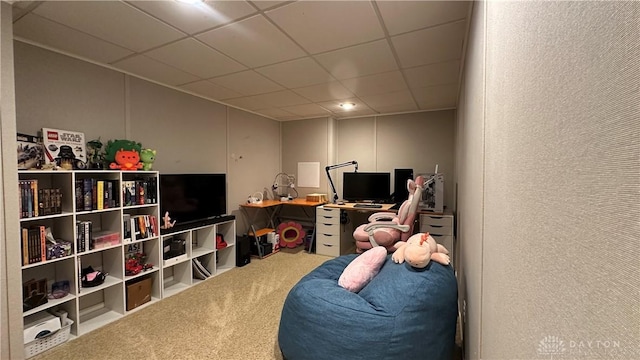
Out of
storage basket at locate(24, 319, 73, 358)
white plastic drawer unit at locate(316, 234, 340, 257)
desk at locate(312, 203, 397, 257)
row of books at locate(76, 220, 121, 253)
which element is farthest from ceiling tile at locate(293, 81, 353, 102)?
storage basket at locate(24, 319, 73, 358)

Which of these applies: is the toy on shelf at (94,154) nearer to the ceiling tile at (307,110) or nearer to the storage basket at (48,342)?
the storage basket at (48,342)

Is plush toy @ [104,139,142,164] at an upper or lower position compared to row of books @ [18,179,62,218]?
upper

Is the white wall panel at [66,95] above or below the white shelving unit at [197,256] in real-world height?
above

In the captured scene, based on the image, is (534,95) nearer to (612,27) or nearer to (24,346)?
(612,27)

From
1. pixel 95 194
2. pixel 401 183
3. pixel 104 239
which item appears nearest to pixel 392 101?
pixel 401 183

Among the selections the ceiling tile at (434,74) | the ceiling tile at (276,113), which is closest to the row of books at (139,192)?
the ceiling tile at (276,113)

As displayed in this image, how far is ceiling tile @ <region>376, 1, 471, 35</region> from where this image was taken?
5.59ft

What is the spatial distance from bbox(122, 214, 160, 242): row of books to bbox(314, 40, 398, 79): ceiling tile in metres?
2.34

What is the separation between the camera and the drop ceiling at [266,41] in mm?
1763

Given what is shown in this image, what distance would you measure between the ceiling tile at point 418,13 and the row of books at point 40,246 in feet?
9.65

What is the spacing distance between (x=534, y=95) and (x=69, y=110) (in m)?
3.34

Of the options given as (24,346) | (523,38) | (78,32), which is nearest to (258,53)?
(78,32)

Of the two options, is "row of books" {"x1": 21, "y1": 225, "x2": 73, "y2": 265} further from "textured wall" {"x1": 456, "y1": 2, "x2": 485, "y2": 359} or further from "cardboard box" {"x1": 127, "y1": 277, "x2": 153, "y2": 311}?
"textured wall" {"x1": 456, "y1": 2, "x2": 485, "y2": 359}

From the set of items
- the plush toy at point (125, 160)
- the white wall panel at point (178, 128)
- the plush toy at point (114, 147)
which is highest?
the white wall panel at point (178, 128)
